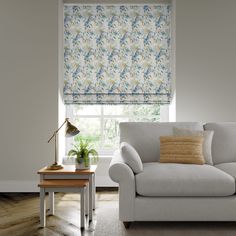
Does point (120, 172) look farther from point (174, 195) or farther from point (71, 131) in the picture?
point (71, 131)

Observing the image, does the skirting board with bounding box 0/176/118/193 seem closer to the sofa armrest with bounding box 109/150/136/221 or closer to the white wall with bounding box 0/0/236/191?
the white wall with bounding box 0/0/236/191

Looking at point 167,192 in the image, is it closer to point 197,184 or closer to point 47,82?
point 197,184

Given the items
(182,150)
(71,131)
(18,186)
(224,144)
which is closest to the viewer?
(71,131)

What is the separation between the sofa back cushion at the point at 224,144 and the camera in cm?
452

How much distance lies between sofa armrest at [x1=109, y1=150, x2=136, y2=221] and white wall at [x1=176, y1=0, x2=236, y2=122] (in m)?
2.01

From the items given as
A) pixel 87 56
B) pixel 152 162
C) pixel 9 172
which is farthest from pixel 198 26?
pixel 9 172

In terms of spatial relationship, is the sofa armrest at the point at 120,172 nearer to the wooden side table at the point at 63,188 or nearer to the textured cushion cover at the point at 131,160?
the textured cushion cover at the point at 131,160

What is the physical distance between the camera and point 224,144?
455cm

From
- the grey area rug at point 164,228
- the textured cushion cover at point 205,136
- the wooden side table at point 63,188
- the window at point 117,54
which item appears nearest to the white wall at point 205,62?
the window at point 117,54

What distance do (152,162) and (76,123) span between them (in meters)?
1.84

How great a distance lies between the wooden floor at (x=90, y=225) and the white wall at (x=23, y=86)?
970 millimetres

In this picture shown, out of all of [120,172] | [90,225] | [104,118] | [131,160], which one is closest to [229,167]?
[131,160]

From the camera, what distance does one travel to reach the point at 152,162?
442 cm

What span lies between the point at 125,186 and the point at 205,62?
255 cm
